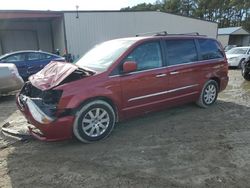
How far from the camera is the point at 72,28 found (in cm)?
2031

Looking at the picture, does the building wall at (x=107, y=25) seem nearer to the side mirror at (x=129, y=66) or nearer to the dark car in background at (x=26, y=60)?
the dark car in background at (x=26, y=60)

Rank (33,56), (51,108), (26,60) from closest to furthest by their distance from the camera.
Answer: (51,108) < (26,60) < (33,56)

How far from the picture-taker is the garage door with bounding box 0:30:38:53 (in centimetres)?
2258

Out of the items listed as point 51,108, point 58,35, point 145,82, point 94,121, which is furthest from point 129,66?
point 58,35

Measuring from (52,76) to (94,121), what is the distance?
1.06 metres

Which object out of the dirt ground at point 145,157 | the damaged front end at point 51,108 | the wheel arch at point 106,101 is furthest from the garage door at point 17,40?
the wheel arch at point 106,101

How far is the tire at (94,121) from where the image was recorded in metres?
4.51

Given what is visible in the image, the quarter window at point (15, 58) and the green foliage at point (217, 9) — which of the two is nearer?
the quarter window at point (15, 58)

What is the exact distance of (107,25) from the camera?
21.7 m

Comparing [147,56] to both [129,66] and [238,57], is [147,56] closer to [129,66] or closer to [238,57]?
[129,66]

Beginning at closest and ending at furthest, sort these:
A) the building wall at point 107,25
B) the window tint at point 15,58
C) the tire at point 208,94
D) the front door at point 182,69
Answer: the front door at point 182,69 < the tire at point 208,94 < the window tint at point 15,58 < the building wall at point 107,25

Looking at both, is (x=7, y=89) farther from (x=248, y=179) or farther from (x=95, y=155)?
(x=248, y=179)

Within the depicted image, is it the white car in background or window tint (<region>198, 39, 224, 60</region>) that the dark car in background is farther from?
the white car in background

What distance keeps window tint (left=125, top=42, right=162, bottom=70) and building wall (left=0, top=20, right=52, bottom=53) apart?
19565 mm
